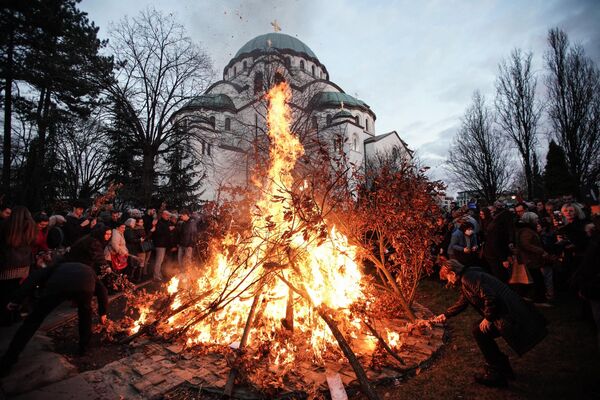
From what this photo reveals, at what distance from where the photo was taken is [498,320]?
3.67m

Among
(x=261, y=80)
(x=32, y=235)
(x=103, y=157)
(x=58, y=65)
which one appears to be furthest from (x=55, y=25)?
(x=32, y=235)

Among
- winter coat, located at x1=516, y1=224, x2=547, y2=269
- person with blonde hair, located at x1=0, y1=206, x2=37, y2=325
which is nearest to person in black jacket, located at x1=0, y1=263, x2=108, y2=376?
person with blonde hair, located at x1=0, y1=206, x2=37, y2=325

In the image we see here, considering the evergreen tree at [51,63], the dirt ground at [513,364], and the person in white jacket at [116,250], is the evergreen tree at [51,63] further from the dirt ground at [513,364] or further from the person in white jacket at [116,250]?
the dirt ground at [513,364]

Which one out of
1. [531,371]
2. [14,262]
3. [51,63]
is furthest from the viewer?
[51,63]

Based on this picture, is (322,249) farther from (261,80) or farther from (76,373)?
(261,80)

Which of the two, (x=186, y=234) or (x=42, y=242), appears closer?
(x=42, y=242)

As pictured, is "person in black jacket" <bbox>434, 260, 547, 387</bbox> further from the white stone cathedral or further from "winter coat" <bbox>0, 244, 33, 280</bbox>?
the white stone cathedral

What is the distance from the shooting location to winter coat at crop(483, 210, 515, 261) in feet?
22.4

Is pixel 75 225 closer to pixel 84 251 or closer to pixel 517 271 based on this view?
pixel 84 251

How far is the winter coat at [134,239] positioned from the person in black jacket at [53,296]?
16.8 ft

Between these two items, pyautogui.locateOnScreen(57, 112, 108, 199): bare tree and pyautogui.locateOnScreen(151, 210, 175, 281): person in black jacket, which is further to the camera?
pyautogui.locateOnScreen(57, 112, 108, 199): bare tree

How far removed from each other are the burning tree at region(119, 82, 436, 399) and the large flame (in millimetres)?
19

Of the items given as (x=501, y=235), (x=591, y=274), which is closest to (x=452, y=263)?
(x=591, y=274)

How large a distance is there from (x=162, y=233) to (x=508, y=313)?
1014 cm
